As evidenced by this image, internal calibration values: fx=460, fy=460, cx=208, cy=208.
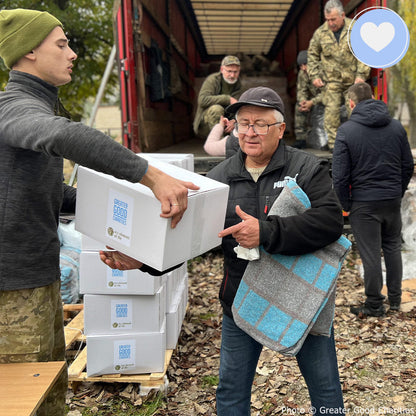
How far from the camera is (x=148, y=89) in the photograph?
22.3 ft

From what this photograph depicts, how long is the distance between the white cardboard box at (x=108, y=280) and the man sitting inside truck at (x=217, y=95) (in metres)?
3.42

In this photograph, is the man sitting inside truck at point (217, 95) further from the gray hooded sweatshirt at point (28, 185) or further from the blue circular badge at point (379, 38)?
the gray hooded sweatshirt at point (28, 185)

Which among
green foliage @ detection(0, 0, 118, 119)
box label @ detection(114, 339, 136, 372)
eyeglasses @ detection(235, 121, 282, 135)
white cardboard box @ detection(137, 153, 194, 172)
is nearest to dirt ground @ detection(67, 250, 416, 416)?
box label @ detection(114, 339, 136, 372)

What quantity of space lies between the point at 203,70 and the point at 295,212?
1182 centimetres

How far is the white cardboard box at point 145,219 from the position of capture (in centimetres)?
174

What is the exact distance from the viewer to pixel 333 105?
6035mm

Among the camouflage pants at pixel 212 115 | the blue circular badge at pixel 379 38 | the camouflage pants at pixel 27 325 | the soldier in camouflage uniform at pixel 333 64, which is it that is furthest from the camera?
the camouflage pants at pixel 212 115

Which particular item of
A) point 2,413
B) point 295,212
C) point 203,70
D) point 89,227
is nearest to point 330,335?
point 295,212

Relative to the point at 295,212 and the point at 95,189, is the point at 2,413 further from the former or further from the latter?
the point at 295,212

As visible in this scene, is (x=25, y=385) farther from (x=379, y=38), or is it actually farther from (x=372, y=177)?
(x=379, y=38)

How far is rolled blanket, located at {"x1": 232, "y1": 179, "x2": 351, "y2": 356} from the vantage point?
1991mm

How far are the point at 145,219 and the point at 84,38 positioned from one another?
1463 centimetres

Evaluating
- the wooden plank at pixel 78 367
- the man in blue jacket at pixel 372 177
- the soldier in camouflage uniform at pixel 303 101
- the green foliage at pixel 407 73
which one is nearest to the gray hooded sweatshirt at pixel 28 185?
the wooden plank at pixel 78 367

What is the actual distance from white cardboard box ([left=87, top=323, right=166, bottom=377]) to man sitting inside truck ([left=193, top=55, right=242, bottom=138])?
11.8ft
